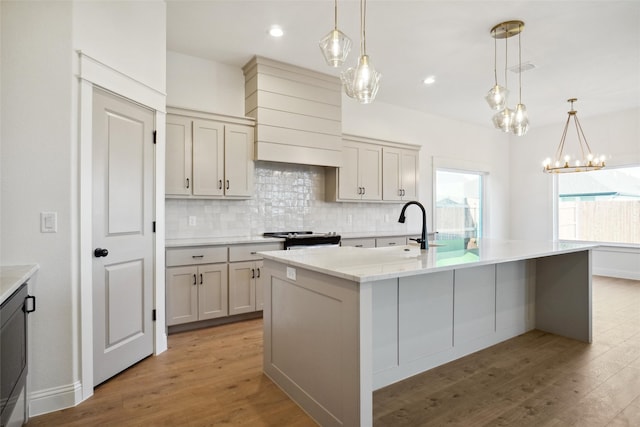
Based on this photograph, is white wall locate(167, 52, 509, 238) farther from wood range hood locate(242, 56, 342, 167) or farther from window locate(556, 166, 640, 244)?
window locate(556, 166, 640, 244)

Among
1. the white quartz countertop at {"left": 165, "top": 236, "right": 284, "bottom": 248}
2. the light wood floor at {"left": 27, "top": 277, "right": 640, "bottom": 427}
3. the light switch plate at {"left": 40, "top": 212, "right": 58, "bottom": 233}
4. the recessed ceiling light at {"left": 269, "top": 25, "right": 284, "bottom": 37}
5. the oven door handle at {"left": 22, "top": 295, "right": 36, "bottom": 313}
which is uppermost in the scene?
the recessed ceiling light at {"left": 269, "top": 25, "right": 284, "bottom": 37}

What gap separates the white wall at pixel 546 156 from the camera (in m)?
6.22

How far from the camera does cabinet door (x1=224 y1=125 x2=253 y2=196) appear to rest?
398cm

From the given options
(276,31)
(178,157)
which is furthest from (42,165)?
(276,31)

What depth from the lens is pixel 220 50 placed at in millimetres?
3965

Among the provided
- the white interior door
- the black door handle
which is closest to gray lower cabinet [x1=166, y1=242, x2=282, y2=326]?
the white interior door

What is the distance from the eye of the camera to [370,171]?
5227mm

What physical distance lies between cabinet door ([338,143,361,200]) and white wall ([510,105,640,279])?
416cm

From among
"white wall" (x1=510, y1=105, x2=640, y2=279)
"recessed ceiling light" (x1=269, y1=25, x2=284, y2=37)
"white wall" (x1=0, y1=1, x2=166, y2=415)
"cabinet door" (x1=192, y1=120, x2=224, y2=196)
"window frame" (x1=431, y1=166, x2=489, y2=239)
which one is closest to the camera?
"white wall" (x1=0, y1=1, x2=166, y2=415)

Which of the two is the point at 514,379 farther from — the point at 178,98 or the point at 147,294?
the point at 178,98

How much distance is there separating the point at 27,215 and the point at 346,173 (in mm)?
3619

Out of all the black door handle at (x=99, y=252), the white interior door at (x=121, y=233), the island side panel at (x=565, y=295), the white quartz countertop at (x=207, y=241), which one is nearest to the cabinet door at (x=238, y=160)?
the white quartz countertop at (x=207, y=241)

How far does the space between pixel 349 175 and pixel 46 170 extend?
3.56 meters

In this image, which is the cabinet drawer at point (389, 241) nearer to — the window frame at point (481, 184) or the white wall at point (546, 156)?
the window frame at point (481, 184)
